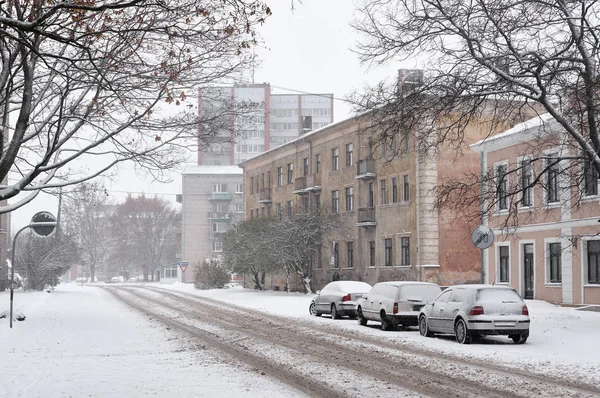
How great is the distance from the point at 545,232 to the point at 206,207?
3278 inches

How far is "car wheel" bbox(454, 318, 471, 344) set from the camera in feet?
67.4

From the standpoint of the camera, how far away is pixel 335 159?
189ft

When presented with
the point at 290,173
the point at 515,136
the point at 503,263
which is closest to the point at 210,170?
the point at 290,173

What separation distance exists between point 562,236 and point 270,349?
69.6 feet

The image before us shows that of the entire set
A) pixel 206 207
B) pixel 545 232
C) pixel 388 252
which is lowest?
pixel 388 252

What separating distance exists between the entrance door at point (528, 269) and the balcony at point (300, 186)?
23293 mm

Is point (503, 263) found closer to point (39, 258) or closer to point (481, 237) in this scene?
point (481, 237)

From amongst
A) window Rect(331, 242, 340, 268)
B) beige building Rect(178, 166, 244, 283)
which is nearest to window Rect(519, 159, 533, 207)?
window Rect(331, 242, 340, 268)

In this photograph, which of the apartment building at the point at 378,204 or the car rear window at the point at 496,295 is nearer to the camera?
the car rear window at the point at 496,295

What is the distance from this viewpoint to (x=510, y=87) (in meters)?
21.4

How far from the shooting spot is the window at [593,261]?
114 feet

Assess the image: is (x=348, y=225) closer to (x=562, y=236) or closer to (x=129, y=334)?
(x=562, y=236)

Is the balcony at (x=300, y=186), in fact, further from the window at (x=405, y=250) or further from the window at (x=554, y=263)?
the window at (x=554, y=263)

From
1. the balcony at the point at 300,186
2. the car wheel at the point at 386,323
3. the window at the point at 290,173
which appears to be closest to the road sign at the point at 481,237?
the car wheel at the point at 386,323
